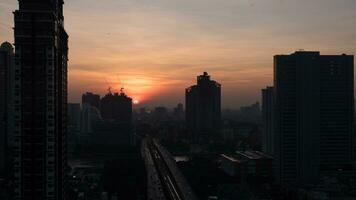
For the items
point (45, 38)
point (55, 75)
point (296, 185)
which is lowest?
point (296, 185)

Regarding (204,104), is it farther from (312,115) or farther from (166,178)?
(312,115)

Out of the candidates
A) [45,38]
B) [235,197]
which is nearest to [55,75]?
[45,38]

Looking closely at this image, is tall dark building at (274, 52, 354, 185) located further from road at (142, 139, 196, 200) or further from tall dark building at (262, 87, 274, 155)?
tall dark building at (262, 87, 274, 155)

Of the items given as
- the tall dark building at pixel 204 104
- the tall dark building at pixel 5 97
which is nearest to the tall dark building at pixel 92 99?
the tall dark building at pixel 204 104

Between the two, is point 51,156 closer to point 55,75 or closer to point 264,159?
point 55,75

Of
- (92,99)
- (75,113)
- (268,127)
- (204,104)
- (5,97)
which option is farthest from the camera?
(92,99)

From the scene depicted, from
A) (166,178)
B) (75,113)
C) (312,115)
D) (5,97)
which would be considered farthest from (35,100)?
(75,113)
